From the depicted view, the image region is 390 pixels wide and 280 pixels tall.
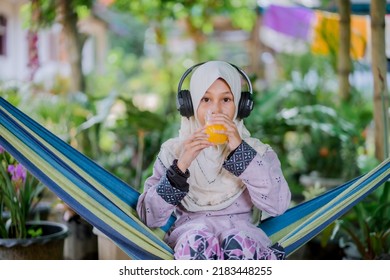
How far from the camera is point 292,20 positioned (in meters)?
7.80

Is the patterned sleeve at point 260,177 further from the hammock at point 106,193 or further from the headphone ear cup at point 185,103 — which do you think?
the headphone ear cup at point 185,103

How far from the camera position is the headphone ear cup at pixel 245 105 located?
7.45 ft

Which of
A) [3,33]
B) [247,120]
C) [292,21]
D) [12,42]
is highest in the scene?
[3,33]

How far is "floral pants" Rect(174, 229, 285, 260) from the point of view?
6.93ft

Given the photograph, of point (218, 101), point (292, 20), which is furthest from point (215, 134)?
point (292, 20)

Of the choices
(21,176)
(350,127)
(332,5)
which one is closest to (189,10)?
(332,5)

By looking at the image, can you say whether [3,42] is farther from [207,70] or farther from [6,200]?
[207,70]

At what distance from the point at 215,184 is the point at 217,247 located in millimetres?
266

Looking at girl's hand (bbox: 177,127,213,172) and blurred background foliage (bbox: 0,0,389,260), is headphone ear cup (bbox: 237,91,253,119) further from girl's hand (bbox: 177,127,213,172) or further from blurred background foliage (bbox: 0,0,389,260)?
blurred background foliage (bbox: 0,0,389,260)

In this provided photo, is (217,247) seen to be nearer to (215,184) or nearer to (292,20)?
(215,184)

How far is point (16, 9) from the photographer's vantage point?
37.6 ft

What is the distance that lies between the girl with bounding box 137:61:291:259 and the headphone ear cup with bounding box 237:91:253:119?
0.02m

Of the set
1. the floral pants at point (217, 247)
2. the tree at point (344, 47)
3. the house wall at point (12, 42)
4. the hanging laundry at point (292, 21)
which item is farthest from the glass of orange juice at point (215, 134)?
the house wall at point (12, 42)

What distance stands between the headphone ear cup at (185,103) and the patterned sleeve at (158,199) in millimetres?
222
